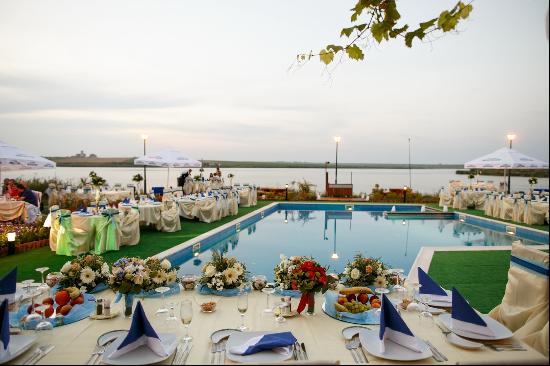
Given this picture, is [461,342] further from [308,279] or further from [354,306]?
[308,279]

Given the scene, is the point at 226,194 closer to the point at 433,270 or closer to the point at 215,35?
the point at 215,35

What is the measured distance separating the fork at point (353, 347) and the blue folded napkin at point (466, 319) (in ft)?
2.49

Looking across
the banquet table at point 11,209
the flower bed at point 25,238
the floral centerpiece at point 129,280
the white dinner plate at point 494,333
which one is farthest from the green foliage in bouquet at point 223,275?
the banquet table at point 11,209

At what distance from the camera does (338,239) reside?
10.1m

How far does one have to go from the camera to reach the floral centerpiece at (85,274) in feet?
11.6

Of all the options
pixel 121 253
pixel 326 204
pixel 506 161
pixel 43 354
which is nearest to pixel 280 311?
pixel 43 354

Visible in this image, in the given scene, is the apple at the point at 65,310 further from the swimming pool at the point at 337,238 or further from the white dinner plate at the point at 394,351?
the swimming pool at the point at 337,238

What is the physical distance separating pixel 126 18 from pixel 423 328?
9.37 meters

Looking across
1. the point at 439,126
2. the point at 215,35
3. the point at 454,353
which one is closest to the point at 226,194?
the point at 215,35

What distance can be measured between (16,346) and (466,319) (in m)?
2.98

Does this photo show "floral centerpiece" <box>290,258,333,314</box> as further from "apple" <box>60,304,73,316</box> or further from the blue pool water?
the blue pool water

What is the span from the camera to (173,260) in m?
7.21

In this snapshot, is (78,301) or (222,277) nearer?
(78,301)

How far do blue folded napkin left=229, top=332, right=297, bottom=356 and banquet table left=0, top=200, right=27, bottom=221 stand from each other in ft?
30.0
